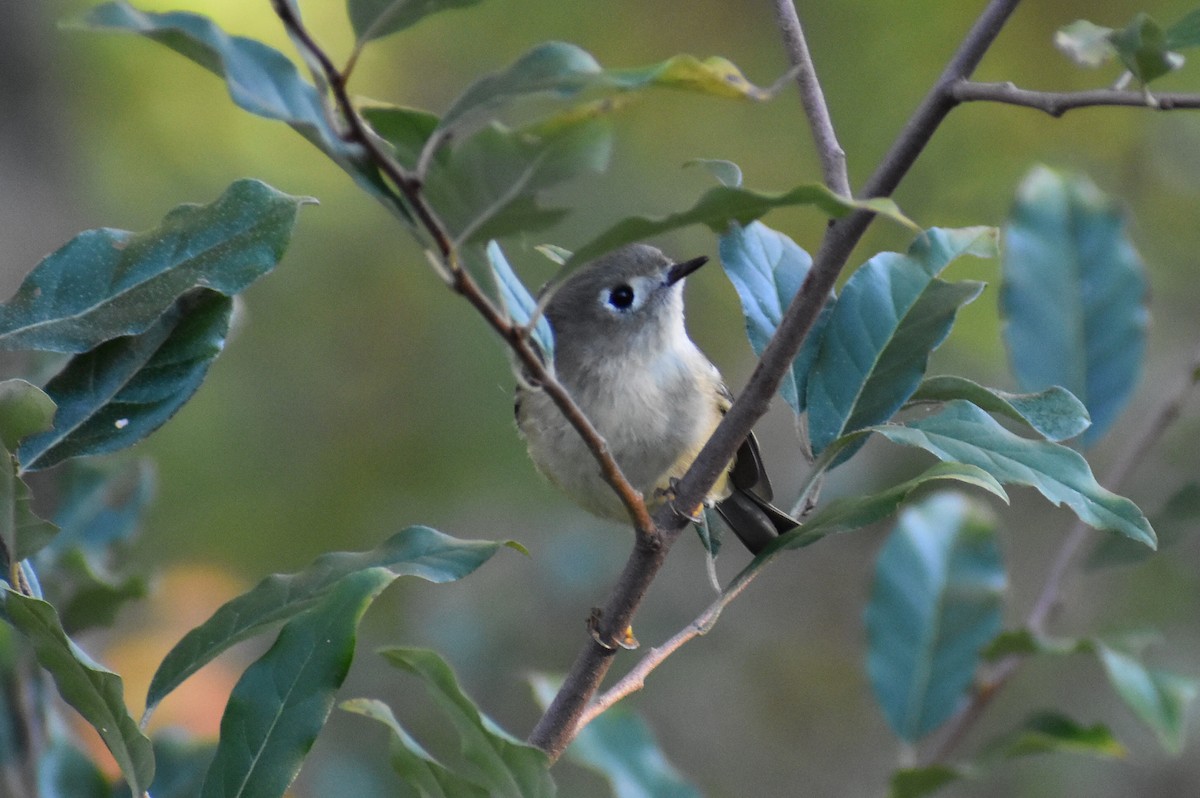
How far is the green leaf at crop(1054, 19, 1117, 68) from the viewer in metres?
1.18

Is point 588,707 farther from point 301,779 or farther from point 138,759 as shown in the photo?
point 301,779

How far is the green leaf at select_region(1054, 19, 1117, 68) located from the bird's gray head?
1.42 m

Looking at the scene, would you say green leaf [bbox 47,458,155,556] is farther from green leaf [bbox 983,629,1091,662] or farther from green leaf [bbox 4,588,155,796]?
green leaf [bbox 983,629,1091,662]

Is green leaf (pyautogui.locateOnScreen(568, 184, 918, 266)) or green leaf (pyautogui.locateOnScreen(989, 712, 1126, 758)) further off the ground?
green leaf (pyautogui.locateOnScreen(568, 184, 918, 266))

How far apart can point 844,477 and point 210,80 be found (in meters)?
3.09

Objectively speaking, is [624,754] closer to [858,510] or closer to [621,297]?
[858,510]

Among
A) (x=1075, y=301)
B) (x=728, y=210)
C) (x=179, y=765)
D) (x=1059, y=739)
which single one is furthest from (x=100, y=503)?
(x=1075, y=301)

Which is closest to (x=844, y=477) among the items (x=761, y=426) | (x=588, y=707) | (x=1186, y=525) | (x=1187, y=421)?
(x=761, y=426)

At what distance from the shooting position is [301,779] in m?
3.71

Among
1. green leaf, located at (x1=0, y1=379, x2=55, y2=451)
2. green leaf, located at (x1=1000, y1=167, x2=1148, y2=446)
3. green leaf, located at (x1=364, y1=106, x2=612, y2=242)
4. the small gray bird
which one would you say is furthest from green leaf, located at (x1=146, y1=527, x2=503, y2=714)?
green leaf, located at (x1=1000, y1=167, x2=1148, y2=446)

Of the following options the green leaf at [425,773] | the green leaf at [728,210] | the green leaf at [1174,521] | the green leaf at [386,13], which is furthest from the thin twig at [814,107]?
the green leaf at [1174,521]

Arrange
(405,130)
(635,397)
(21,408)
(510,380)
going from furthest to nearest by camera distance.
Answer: (510,380) → (635,397) → (21,408) → (405,130)

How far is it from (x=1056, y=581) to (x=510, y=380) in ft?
8.02

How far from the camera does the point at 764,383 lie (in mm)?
1138
